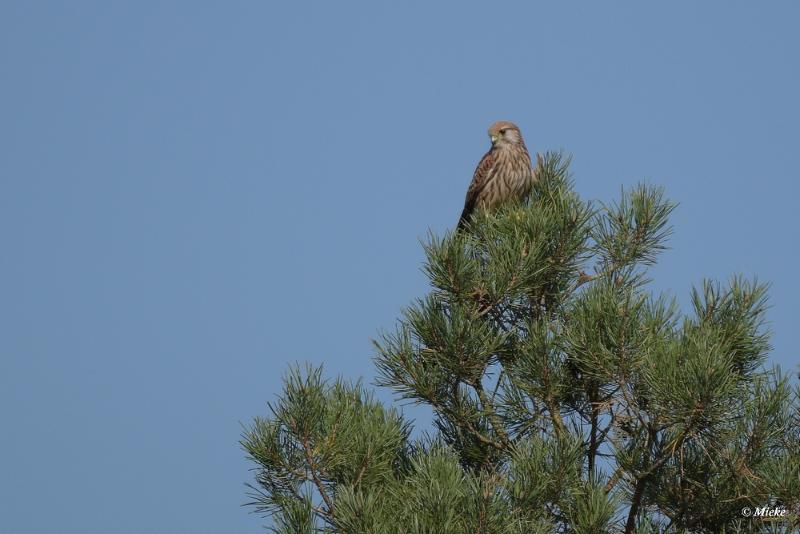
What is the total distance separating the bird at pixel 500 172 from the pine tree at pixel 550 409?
2.32 metres

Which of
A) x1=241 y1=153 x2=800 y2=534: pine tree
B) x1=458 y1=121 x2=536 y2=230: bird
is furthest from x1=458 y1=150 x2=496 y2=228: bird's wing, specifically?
x1=241 y1=153 x2=800 y2=534: pine tree

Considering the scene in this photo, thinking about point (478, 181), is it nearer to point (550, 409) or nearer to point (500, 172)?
point (500, 172)

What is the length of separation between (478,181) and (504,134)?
2.15ft

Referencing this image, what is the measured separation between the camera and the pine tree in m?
4.93

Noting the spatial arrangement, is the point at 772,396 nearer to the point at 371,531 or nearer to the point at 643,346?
the point at 643,346

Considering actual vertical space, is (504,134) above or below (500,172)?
above

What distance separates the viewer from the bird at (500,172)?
8.45 metres

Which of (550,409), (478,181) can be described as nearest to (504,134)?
(478,181)

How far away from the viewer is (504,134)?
364 inches

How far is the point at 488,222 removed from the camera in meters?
6.07

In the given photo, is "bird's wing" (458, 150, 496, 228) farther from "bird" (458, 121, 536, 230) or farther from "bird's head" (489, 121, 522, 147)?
"bird's head" (489, 121, 522, 147)

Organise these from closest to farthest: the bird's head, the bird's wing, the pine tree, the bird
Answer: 1. the pine tree
2. the bird
3. the bird's wing
4. the bird's head

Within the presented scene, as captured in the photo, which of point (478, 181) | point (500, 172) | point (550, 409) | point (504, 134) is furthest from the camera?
point (504, 134)

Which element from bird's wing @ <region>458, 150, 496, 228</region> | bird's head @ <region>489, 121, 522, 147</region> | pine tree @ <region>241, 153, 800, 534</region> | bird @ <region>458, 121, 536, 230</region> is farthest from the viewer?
bird's head @ <region>489, 121, 522, 147</region>
